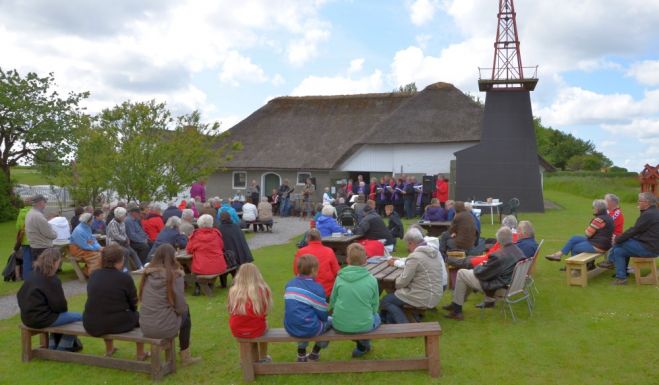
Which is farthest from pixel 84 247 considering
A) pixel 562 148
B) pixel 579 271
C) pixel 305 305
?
pixel 562 148

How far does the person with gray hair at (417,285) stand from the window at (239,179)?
2488 cm

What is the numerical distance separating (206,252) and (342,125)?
71.9 feet

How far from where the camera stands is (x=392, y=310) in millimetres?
6906

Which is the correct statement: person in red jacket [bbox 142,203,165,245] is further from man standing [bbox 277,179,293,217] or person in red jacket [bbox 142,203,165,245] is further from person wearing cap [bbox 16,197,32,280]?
man standing [bbox 277,179,293,217]

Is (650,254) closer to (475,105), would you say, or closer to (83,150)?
(83,150)

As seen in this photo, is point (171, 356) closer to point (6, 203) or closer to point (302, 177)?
point (302, 177)

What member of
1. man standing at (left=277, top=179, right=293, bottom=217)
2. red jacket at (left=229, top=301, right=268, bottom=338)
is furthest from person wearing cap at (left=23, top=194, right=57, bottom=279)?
man standing at (left=277, top=179, right=293, bottom=217)

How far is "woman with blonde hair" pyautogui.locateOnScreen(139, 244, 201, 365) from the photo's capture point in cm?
575

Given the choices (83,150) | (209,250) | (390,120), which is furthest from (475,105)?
(209,250)

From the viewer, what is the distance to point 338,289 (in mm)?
5805

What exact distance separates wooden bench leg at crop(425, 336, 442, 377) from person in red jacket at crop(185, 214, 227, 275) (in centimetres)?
474

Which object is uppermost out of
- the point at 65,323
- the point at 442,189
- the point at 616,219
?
the point at 442,189

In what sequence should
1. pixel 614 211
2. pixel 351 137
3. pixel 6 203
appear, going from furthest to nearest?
1. pixel 351 137
2. pixel 6 203
3. pixel 614 211

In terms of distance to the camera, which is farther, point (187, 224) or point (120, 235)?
point (187, 224)
